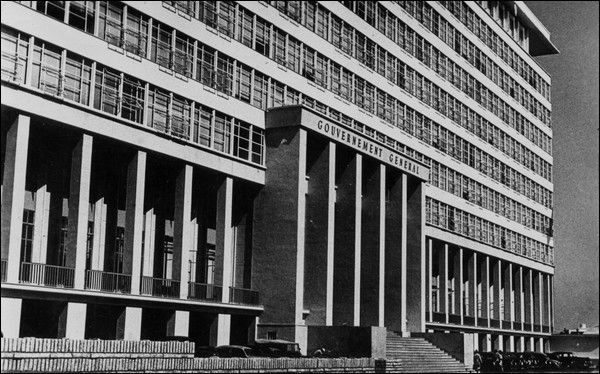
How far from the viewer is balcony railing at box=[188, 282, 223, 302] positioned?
1540 inches

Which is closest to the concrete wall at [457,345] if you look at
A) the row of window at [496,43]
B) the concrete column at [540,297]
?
the row of window at [496,43]

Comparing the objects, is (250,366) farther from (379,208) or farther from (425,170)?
(425,170)

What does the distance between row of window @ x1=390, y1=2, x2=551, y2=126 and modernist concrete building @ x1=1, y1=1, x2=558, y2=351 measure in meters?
0.38

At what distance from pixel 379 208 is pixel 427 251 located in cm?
1191

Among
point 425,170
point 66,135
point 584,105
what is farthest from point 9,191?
point 425,170

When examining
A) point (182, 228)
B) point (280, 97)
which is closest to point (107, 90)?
point (182, 228)

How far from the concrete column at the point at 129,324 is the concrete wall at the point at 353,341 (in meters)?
9.74

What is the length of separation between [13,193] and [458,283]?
1746 inches

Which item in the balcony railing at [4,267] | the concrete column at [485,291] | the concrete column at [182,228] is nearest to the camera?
the balcony railing at [4,267]

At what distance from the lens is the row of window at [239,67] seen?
36.3 meters

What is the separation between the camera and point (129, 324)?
111 feet

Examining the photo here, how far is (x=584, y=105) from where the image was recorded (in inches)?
1006

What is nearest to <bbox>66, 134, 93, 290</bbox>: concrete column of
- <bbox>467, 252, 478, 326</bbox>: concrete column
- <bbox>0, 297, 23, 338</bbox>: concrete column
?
<bbox>0, 297, 23, 338</bbox>: concrete column

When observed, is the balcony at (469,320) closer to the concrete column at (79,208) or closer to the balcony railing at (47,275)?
the concrete column at (79,208)
